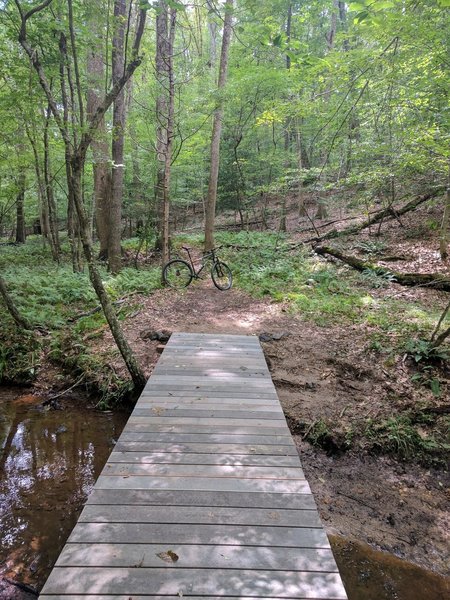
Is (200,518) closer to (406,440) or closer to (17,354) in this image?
(406,440)

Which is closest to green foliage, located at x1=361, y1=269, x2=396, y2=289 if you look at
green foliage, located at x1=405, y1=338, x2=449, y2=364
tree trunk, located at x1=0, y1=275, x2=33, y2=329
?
green foliage, located at x1=405, y1=338, x2=449, y2=364

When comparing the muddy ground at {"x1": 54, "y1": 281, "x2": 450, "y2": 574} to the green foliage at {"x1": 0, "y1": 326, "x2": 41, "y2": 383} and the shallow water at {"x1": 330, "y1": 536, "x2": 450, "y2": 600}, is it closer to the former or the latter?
the shallow water at {"x1": 330, "y1": 536, "x2": 450, "y2": 600}

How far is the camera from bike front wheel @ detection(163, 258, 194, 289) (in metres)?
10.2

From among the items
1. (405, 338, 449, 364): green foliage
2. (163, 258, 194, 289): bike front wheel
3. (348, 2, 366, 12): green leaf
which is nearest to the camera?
(348, 2, 366, 12): green leaf

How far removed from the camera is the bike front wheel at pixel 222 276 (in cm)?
1035

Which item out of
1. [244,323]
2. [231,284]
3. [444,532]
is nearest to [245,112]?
[231,284]

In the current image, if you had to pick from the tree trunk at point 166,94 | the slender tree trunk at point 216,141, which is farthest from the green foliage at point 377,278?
the slender tree trunk at point 216,141

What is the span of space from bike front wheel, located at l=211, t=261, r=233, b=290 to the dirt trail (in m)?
1.30

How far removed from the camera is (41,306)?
8.19m

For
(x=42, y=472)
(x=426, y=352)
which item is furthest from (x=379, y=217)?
(x=42, y=472)

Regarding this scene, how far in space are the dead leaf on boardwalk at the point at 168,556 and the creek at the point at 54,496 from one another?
1.74 meters

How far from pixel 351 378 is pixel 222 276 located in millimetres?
5588

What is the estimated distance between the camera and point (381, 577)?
3.27m

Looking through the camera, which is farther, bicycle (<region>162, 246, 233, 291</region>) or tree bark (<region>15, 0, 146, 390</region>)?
bicycle (<region>162, 246, 233, 291</region>)
